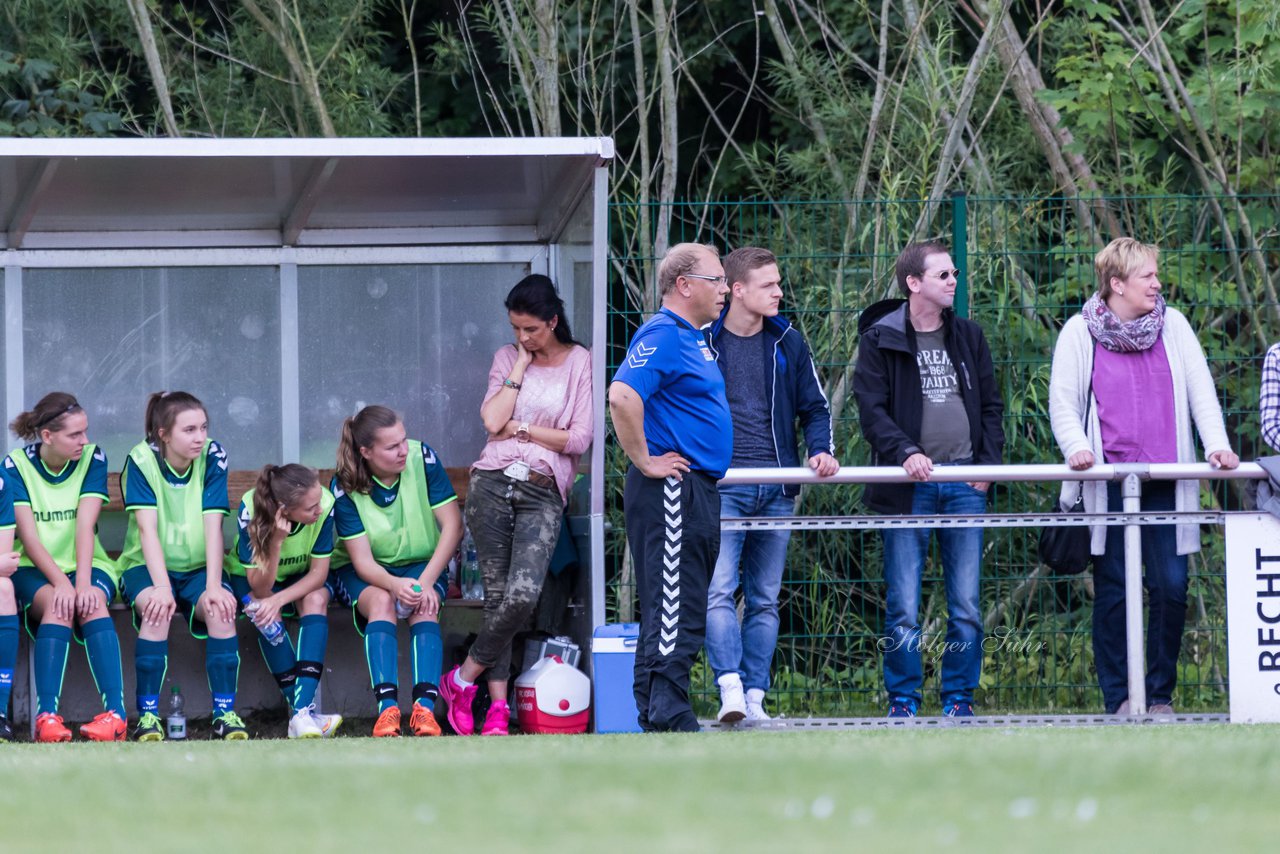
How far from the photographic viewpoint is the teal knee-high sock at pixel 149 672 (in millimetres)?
6723

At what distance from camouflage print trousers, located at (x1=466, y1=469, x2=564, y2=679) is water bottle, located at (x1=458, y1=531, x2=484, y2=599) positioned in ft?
1.25

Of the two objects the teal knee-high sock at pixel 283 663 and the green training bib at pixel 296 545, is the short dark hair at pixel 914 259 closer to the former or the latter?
the green training bib at pixel 296 545

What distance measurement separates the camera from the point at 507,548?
6965mm

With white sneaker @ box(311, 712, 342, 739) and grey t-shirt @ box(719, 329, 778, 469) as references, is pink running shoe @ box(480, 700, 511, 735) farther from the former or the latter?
grey t-shirt @ box(719, 329, 778, 469)

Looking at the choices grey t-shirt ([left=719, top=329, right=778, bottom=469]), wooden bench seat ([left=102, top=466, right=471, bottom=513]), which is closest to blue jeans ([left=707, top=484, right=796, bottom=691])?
grey t-shirt ([left=719, top=329, right=778, bottom=469])

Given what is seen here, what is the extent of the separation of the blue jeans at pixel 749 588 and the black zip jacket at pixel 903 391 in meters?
0.39

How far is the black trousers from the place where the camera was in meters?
5.75

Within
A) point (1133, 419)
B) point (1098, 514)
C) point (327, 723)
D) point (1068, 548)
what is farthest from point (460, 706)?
point (1133, 419)

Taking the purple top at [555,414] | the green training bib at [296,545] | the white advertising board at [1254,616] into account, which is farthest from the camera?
the purple top at [555,414]

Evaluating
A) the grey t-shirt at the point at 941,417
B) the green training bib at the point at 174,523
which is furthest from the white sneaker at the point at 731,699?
the green training bib at the point at 174,523

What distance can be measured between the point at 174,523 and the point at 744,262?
2389 mm

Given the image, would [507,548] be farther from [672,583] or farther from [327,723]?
[672,583]

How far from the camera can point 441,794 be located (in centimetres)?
389

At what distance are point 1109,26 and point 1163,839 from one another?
7.13 meters
